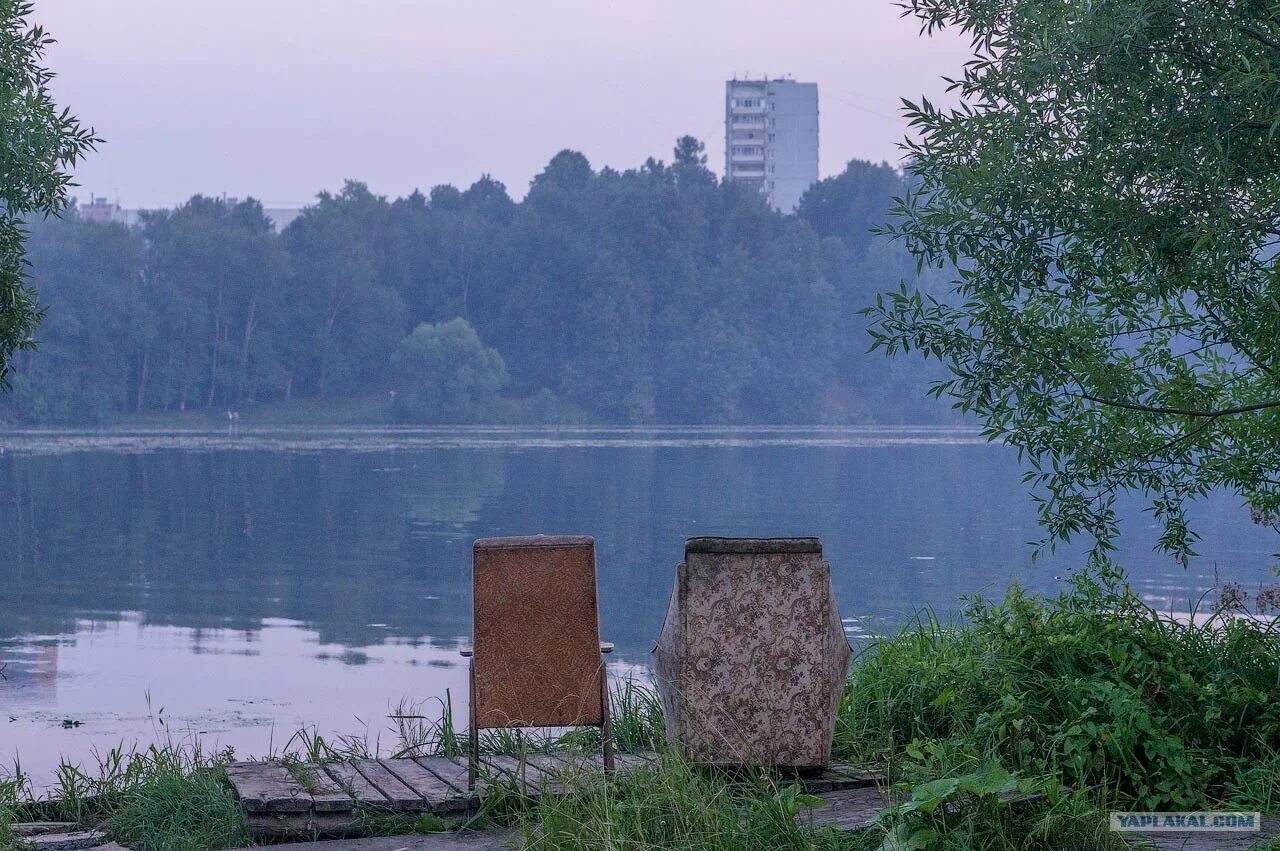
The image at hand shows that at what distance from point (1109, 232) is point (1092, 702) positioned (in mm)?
1656

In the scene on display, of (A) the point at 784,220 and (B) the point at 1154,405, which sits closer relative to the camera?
(B) the point at 1154,405

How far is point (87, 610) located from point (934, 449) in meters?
40.5

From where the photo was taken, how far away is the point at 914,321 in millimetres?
5832

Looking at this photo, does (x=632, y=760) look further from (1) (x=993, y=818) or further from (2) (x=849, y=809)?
(1) (x=993, y=818)

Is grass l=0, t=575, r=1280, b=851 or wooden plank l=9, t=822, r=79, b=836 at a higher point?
grass l=0, t=575, r=1280, b=851

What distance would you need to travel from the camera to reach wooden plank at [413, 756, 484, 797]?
4.93 meters

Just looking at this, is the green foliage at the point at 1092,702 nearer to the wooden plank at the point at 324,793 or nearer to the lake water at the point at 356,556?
the lake water at the point at 356,556

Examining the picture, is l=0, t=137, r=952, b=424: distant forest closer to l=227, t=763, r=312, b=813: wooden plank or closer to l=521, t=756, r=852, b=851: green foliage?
l=227, t=763, r=312, b=813: wooden plank

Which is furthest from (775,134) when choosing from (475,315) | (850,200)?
(475,315)

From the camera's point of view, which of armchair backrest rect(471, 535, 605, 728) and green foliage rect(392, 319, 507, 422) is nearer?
armchair backrest rect(471, 535, 605, 728)

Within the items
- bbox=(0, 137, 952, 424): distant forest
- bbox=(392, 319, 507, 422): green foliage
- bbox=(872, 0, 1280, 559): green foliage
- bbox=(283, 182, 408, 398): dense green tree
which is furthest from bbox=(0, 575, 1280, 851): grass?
bbox=(283, 182, 408, 398): dense green tree

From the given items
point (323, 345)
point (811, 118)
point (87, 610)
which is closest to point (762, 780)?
point (87, 610)

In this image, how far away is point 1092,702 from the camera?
4965 mm

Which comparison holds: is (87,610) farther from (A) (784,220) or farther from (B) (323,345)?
(A) (784,220)
